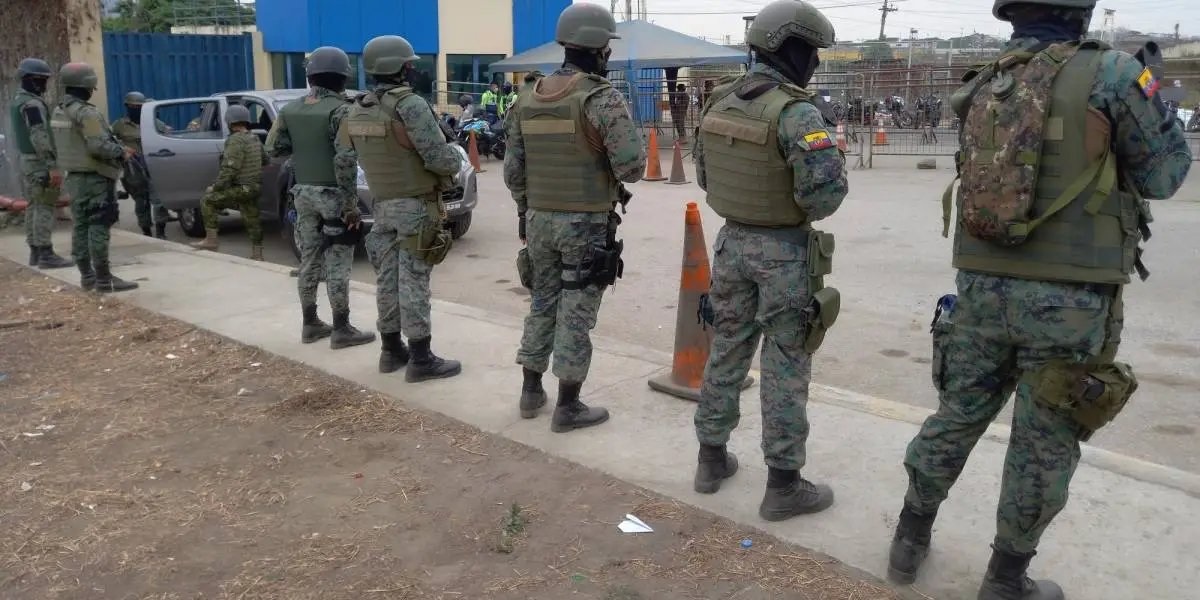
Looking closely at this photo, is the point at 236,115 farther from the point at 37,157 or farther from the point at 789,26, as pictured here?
the point at 789,26

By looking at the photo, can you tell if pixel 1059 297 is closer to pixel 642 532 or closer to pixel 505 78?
pixel 642 532

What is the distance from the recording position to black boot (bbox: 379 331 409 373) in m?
5.52

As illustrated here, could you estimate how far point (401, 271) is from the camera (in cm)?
528

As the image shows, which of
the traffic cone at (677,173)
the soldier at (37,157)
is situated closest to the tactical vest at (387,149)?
the soldier at (37,157)

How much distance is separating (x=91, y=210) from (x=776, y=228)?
6.19 metres

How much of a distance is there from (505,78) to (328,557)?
24578 millimetres

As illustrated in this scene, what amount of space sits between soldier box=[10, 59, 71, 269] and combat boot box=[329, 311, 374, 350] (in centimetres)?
402

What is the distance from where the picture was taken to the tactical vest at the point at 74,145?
7.36m

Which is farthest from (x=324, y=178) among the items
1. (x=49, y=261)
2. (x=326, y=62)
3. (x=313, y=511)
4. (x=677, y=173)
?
(x=677, y=173)

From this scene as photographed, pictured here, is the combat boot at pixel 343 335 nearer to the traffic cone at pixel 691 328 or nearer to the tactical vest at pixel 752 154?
the traffic cone at pixel 691 328

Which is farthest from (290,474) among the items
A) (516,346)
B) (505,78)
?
(505,78)

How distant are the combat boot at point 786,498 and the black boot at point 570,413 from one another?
117cm

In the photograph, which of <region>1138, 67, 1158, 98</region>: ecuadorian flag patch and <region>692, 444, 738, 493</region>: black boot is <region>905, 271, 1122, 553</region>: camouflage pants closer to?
<region>1138, 67, 1158, 98</region>: ecuadorian flag patch

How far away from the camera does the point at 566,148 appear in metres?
4.23
